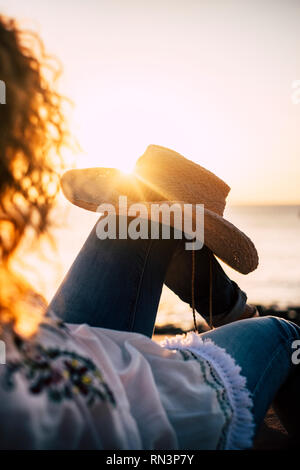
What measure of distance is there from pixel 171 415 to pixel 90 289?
2.36ft

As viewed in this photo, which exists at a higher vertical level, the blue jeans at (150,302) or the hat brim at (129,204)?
the hat brim at (129,204)

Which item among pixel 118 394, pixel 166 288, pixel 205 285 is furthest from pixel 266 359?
pixel 166 288

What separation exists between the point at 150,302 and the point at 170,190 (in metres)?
0.75

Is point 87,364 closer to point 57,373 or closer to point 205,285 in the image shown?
point 57,373

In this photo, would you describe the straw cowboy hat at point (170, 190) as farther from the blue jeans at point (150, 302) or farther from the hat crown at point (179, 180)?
the blue jeans at point (150, 302)

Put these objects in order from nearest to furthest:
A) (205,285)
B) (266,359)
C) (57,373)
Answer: (57,373) → (266,359) → (205,285)

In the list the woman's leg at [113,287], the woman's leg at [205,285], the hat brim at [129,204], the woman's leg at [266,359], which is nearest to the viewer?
the woman's leg at [266,359]

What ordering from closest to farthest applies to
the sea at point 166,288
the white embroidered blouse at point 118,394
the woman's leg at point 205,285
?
the white embroidered blouse at point 118,394 → the sea at point 166,288 → the woman's leg at point 205,285

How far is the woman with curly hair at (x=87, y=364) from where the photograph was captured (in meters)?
0.89

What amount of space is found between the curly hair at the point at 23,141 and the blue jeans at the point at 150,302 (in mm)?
674

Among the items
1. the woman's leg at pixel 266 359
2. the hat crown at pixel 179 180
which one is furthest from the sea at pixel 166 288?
the woman's leg at pixel 266 359

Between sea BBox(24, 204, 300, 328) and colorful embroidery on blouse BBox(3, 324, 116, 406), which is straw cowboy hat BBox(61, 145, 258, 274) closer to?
sea BBox(24, 204, 300, 328)

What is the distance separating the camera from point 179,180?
2373mm

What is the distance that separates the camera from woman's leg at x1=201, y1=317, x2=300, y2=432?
52.2 inches
